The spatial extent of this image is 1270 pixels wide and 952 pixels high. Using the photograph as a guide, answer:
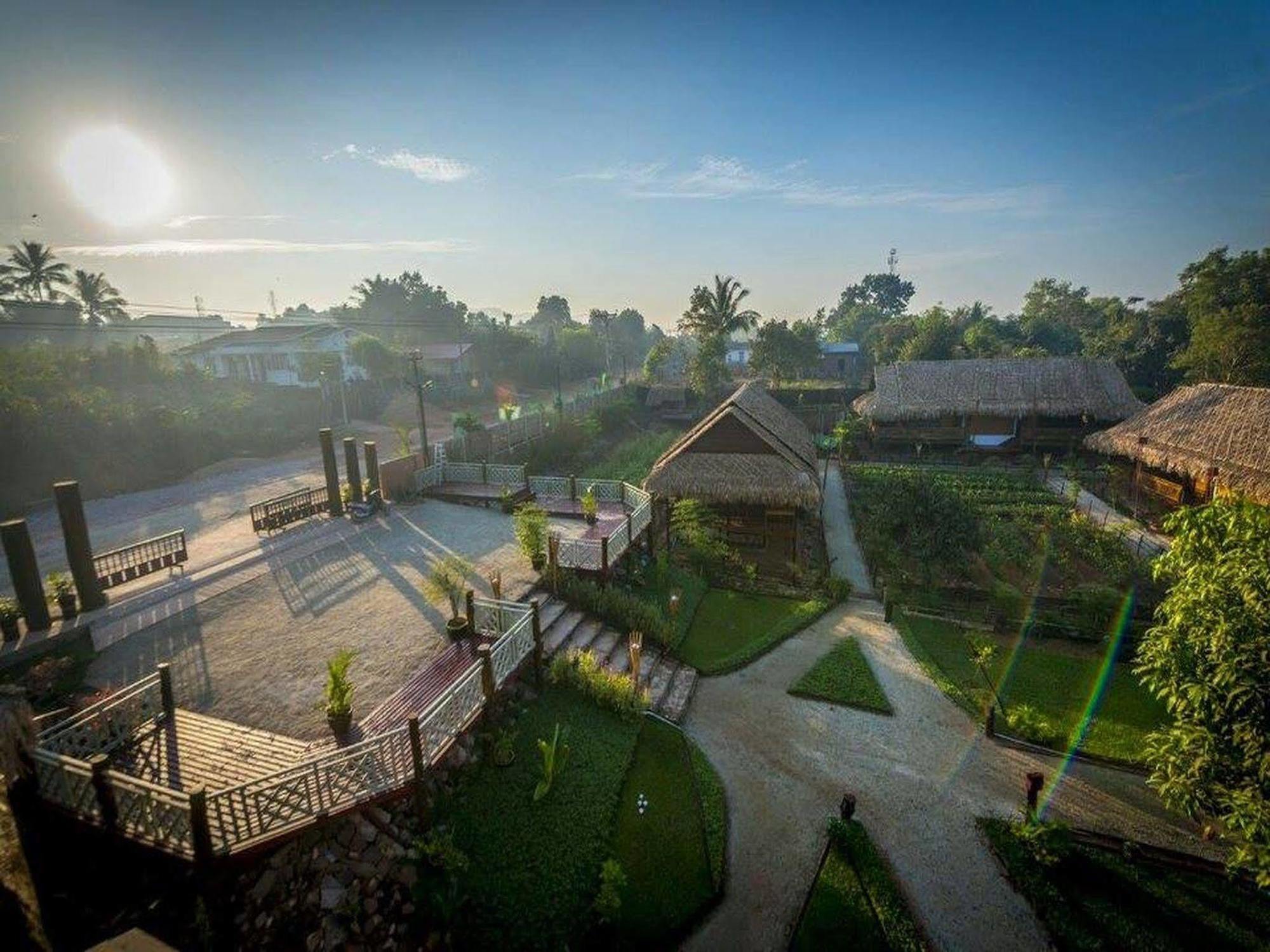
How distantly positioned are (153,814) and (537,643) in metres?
5.27

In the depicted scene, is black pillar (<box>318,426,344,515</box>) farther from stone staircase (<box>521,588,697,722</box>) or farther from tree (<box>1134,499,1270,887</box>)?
tree (<box>1134,499,1270,887</box>)

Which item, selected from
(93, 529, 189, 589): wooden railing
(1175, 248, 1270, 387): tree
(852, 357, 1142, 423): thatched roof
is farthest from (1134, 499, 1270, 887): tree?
(1175, 248, 1270, 387): tree

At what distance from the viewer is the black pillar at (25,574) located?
33.5 feet

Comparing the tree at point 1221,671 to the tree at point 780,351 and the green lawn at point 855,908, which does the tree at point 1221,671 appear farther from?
the tree at point 780,351

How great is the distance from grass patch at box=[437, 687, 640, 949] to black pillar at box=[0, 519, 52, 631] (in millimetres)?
9236

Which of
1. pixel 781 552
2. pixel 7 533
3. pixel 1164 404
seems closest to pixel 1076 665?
pixel 781 552

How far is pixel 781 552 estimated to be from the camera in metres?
18.3

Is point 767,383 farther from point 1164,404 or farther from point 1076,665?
point 1076,665

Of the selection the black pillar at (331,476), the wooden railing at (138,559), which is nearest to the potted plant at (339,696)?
the wooden railing at (138,559)

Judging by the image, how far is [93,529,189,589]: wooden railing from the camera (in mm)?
12945

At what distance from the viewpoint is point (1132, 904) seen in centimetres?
741

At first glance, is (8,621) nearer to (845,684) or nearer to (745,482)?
(845,684)

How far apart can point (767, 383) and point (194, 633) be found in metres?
49.1

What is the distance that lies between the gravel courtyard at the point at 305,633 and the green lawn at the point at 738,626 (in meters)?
4.43
